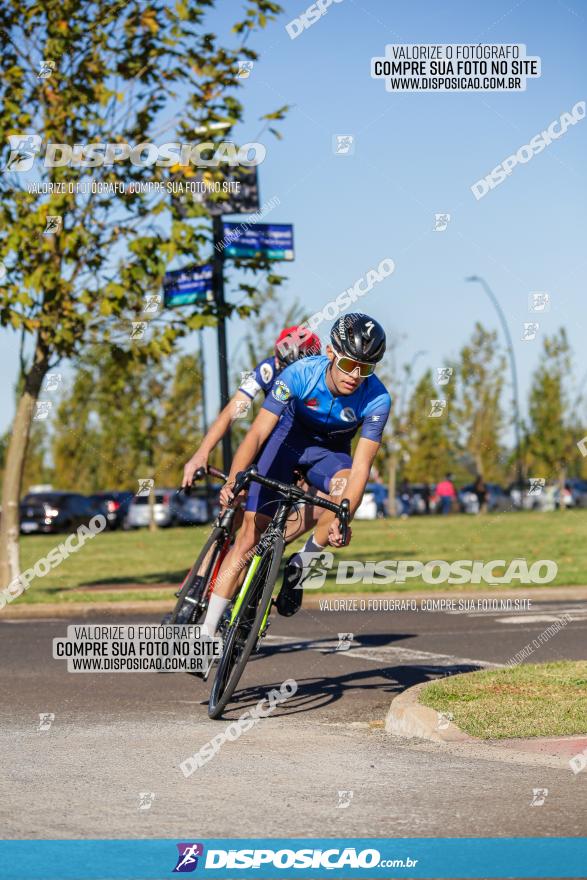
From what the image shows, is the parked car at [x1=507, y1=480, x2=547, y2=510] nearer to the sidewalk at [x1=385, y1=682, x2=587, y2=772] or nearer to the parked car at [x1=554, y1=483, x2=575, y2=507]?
the parked car at [x1=554, y1=483, x2=575, y2=507]

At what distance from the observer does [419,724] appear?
6914 millimetres

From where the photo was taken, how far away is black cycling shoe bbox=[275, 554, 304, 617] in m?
7.48

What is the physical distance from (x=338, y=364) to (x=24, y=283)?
859 cm

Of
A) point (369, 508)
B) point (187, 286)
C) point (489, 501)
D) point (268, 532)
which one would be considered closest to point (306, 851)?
point (268, 532)

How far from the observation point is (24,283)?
1497 cm

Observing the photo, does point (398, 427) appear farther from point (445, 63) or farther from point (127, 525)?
point (445, 63)

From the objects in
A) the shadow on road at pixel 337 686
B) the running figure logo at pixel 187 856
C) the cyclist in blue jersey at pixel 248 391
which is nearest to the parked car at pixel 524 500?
the shadow on road at pixel 337 686

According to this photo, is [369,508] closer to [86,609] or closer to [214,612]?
[86,609]

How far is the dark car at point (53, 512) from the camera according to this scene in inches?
1891

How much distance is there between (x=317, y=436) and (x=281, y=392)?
28.5 inches

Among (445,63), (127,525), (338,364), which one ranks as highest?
(445,63)

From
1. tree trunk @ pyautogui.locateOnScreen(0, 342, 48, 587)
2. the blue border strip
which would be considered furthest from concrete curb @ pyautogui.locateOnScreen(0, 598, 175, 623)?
the blue border strip

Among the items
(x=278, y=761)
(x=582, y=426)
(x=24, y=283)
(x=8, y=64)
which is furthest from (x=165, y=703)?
(x=582, y=426)

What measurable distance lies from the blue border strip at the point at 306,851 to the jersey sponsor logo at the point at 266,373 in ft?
12.3
